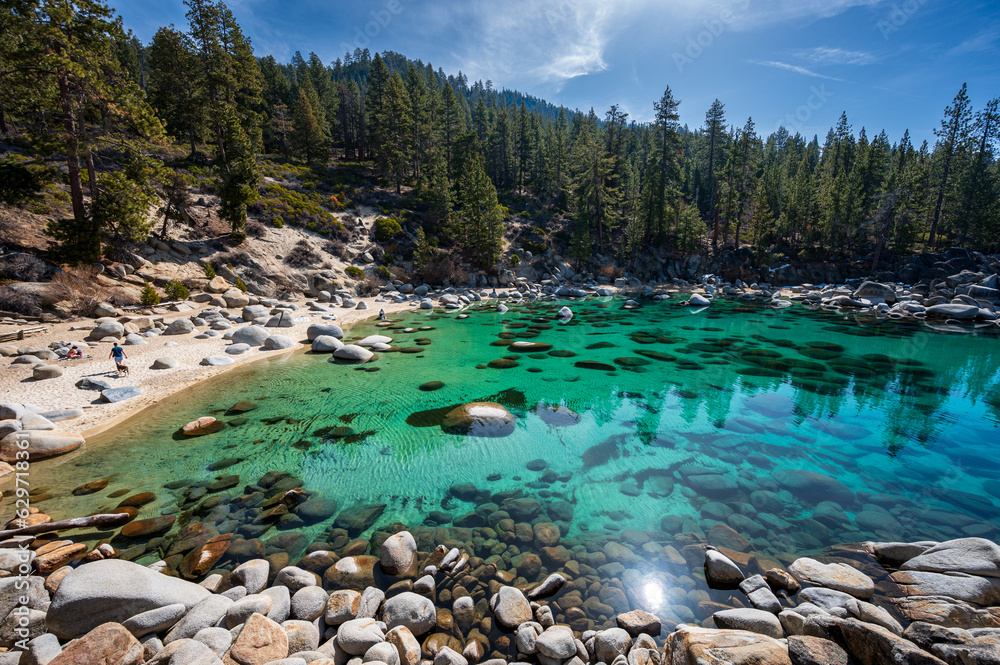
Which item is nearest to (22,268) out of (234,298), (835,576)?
(234,298)

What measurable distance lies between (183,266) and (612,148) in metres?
60.0

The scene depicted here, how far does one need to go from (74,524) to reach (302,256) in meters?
29.8

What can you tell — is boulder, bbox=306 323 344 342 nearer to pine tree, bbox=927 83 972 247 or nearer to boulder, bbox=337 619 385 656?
boulder, bbox=337 619 385 656

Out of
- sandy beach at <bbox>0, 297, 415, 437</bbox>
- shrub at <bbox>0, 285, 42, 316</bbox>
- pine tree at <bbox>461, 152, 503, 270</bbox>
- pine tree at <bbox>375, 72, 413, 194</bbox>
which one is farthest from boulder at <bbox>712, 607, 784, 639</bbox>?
pine tree at <bbox>375, 72, 413, 194</bbox>

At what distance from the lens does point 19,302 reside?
46.1 ft

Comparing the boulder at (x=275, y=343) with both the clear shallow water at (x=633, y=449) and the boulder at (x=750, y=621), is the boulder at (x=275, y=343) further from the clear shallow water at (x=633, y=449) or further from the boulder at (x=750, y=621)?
the boulder at (x=750, y=621)

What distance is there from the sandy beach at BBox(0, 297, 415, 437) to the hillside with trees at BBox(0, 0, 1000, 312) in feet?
24.9

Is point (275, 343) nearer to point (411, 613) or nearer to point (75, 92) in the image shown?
point (75, 92)

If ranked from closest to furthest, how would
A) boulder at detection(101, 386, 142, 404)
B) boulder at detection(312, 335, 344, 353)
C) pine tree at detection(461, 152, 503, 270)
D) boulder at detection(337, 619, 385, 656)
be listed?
boulder at detection(337, 619, 385, 656)
boulder at detection(101, 386, 142, 404)
boulder at detection(312, 335, 344, 353)
pine tree at detection(461, 152, 503, 270)

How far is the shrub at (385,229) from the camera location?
1607 inches

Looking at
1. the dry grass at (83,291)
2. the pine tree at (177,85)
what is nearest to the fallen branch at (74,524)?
the dry grass at (83,291)

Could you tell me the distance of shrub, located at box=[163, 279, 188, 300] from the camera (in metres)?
19.9

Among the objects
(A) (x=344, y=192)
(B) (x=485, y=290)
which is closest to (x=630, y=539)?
(B) (x=485, y=290)

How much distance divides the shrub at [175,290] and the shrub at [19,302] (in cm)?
554
